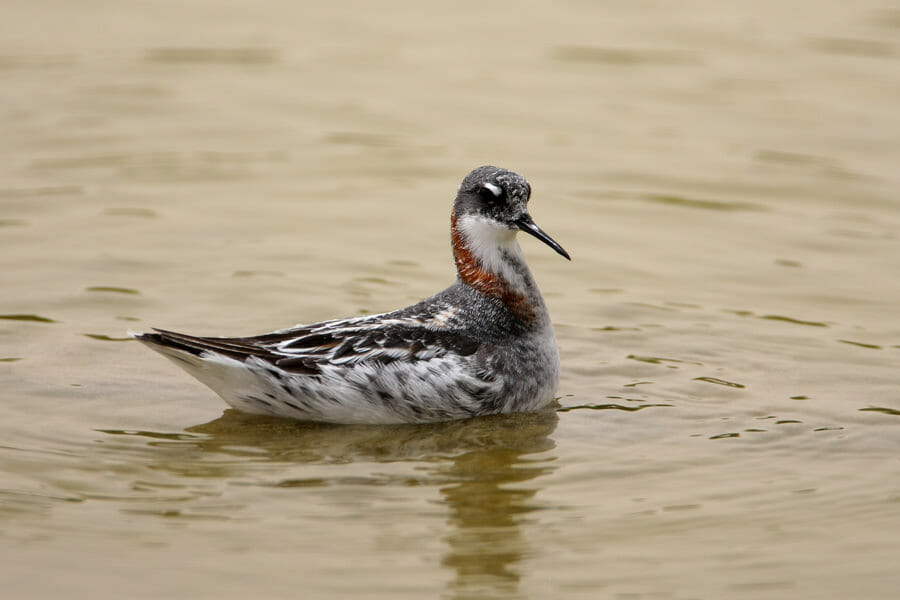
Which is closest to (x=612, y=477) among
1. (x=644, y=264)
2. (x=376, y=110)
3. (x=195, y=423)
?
(x=195, y=423)

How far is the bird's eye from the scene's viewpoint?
1064cm

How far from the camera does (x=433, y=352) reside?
10250 mm

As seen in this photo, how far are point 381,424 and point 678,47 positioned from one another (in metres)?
11.5

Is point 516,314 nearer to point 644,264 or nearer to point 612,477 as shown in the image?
→ point 612,477

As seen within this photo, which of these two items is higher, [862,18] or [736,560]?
[862,18]

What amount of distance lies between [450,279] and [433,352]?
3.18 meters

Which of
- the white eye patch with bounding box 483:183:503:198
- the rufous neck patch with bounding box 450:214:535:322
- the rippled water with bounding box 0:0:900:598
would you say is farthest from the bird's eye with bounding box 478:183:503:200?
the rippled water with bounding box 0:0:900:598

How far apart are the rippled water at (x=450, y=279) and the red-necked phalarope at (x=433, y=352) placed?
238 millimetres

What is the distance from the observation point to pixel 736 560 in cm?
827

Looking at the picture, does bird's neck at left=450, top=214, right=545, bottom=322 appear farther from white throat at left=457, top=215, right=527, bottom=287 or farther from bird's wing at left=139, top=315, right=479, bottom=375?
bird's wing at left=139, top=315, right=479, bottom=375

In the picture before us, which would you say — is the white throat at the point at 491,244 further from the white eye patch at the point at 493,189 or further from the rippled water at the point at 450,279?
the rippled water at the point at 450,279

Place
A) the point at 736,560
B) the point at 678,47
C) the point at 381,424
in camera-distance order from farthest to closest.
A: 1. the point at 678,47
2. the point at 381,424
3. the point at 736,560

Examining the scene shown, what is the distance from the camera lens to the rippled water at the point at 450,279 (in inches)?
331

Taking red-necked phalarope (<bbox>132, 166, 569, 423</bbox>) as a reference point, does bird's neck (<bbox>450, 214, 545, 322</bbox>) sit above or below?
above
